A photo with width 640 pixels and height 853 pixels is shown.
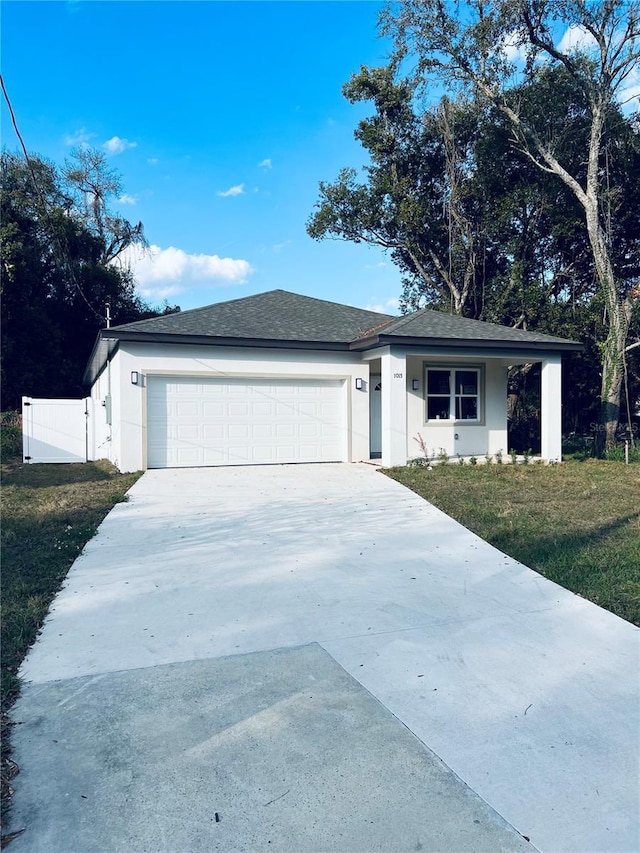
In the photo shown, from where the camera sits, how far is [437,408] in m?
14.4

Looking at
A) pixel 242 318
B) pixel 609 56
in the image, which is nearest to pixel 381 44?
pixel 609 56

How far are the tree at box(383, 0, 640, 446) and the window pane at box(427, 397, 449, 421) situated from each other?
546 cm

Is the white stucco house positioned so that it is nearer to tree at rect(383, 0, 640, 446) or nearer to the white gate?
the white gate

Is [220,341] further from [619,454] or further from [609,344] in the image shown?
[609,344]

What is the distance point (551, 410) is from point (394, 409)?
13.9 feet

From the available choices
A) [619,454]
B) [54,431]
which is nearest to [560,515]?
[619,454]

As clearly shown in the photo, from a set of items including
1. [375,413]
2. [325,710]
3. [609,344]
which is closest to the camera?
[325,710]

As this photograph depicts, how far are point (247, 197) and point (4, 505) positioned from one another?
1277 cm

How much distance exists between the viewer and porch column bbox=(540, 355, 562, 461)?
46.0ft

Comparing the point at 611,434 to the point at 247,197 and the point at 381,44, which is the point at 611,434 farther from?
the point at 381,44

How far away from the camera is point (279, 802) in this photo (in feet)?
7.99

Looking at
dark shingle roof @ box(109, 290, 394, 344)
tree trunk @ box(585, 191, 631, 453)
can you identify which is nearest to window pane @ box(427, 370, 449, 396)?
dark shingle roof @ box(109, 290, 394, 344)

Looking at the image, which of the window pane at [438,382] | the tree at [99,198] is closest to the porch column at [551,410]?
the window pane at [438,382]

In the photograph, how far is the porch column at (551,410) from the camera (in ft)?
46.0
